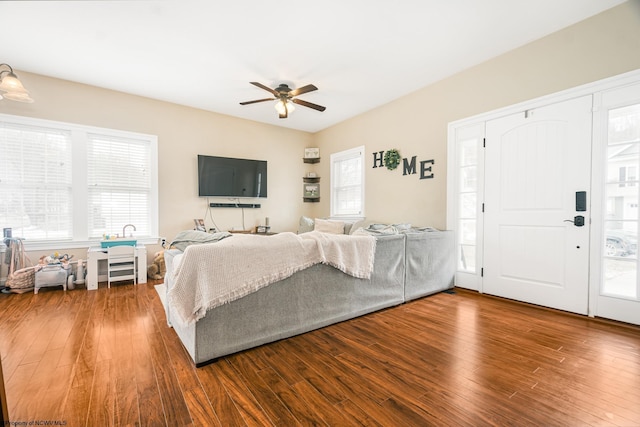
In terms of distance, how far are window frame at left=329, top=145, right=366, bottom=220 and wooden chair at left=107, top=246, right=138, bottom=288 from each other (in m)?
3.60

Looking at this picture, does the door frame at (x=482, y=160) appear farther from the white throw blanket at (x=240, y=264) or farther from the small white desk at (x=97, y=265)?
the small white desk at (x=97, y=265)

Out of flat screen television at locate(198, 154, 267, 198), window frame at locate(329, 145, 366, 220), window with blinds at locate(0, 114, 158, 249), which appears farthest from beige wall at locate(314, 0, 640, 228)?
window with blinds at locate(0, 114, 158, 249)

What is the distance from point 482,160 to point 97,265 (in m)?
5.32

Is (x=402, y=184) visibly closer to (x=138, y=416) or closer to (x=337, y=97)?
(x=337, y=97)

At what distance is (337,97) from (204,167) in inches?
104

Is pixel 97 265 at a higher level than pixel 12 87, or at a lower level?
lower

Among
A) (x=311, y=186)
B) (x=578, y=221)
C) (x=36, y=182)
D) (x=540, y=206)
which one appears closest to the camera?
(x=578, y=221)

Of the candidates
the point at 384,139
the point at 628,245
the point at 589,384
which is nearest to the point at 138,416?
the point at 589,384

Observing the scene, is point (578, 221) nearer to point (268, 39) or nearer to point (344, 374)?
point (344, 374)

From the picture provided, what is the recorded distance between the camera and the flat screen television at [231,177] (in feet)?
16.1

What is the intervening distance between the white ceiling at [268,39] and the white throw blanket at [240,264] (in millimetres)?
2107

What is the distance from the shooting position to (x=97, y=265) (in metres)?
3.75

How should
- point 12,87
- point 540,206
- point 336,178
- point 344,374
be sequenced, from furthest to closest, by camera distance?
point 336,178, point 540,206, point 12,87, point 344,374

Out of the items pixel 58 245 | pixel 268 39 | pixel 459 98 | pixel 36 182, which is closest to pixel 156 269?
pixel 58 245
